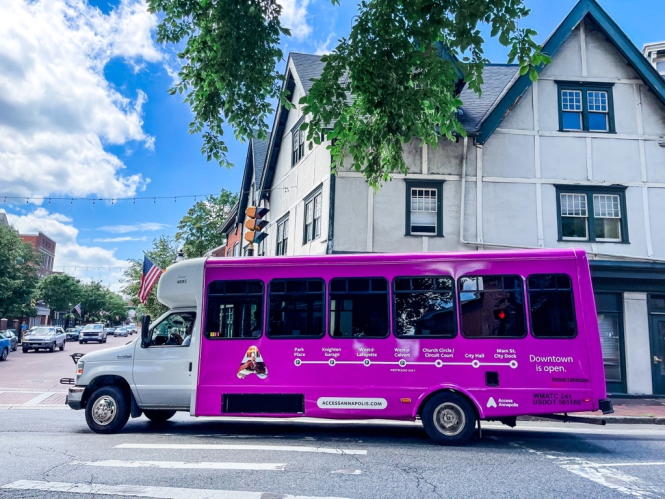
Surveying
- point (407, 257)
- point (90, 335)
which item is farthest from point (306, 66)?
point (90, 335)

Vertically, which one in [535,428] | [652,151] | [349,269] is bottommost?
[535,428]

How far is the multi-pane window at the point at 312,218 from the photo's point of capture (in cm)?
1689

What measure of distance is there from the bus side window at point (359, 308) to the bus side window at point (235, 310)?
1254 millimetres

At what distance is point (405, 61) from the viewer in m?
8.05

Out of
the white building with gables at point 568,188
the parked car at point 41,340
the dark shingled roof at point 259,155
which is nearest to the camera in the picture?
the white building with gables at point 568,188

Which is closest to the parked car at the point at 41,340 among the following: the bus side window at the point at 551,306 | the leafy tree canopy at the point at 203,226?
the leafy tree canopy at the point at 203,226

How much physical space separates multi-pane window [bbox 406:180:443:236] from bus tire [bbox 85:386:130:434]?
961 cm

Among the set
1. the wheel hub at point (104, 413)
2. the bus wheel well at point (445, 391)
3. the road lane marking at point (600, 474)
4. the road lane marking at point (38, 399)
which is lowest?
the road lane marking at point (38, 399)

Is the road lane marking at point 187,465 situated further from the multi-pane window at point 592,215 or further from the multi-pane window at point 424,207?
the multi-pane window at point 592,215

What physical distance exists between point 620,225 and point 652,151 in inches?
103

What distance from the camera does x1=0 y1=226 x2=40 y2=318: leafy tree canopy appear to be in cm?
3503

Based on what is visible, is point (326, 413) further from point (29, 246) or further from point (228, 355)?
point (29, 246)

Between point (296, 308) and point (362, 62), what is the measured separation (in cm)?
408

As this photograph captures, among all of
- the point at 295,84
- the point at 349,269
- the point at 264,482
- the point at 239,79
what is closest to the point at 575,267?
the point at 349,269
